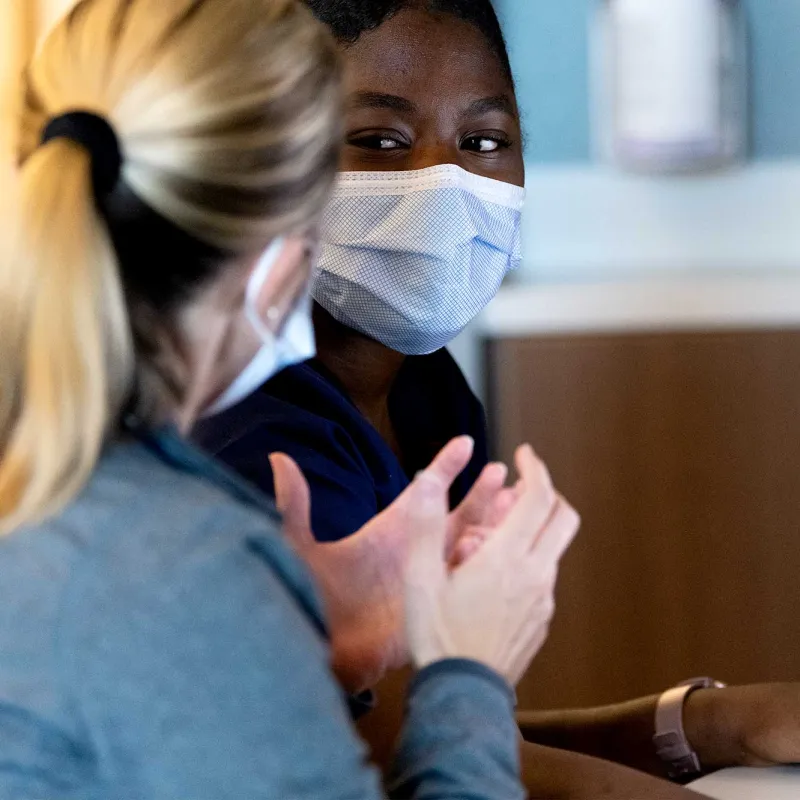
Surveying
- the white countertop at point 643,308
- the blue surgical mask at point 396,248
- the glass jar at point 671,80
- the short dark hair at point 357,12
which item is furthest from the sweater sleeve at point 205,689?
the glass jar at point 671,80

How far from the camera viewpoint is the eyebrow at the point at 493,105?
42.1 inches

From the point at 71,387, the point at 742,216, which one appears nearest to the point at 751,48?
the point at 742,216

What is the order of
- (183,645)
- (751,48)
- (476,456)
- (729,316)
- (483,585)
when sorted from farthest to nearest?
(751,48), (729,316), (476,456), (483,585), (183,645)

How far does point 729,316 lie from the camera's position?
148cm

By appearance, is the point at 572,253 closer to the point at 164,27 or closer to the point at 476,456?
the point at 476,456

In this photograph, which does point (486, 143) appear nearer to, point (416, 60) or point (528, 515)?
point (416, 60)

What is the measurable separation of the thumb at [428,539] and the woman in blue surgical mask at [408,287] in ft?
0.63

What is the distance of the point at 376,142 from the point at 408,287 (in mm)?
139

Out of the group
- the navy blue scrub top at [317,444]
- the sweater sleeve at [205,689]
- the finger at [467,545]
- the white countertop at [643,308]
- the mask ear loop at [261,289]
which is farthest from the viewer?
the white countertop at [643,308]

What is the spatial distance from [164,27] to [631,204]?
1.21 m

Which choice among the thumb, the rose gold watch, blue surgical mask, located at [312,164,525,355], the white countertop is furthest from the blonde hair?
the white countertop

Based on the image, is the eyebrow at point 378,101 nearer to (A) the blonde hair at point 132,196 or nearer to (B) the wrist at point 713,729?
(A) the blonde hair at point 132,196

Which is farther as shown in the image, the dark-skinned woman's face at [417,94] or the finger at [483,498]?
the dark-skinned woman's face at [417,94]

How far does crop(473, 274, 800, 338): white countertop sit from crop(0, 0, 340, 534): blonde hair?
88 centimetres
